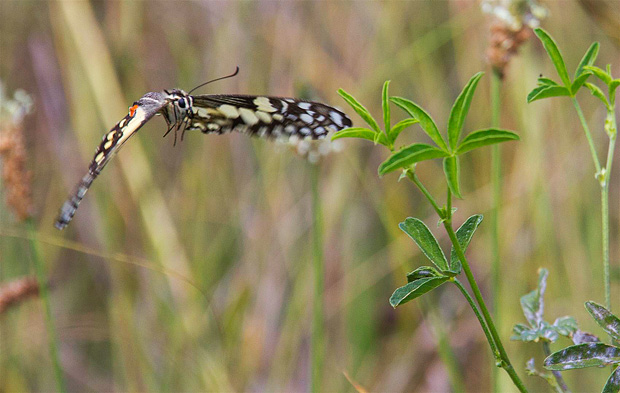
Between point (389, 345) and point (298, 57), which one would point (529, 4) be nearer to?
point (298, 57)

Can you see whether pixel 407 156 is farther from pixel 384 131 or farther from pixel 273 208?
pixel 273 208

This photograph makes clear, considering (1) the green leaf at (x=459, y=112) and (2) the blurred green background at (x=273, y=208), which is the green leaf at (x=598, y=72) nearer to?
(1) the green leaf at (x=459, y=112)

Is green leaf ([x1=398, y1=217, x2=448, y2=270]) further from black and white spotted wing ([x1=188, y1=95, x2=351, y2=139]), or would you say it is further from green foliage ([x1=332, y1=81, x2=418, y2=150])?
black and white spotted wing ([x1=188, y1=95, x2=351, y2=139])

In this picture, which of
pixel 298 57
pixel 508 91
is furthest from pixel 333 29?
pixel 508 91

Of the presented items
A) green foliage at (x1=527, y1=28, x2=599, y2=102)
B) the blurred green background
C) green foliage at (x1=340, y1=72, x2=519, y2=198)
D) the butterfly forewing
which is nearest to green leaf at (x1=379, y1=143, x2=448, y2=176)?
green foliage at (x1=340, y1=72, x2=519, y2=198)

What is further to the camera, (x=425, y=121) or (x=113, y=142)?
(x=113, y=142)

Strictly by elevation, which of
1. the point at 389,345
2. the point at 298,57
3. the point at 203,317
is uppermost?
the point at 298,57

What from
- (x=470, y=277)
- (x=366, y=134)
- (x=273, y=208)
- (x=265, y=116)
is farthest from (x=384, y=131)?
(x=273, y=208)
